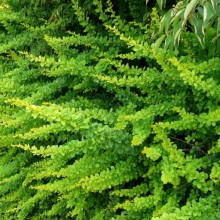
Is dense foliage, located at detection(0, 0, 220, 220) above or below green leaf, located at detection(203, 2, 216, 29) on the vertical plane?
below

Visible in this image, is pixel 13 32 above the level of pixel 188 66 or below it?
below

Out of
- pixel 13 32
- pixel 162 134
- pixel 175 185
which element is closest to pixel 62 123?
pixel 162 134

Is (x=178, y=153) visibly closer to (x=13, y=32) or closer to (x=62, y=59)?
(x=62, y=59)

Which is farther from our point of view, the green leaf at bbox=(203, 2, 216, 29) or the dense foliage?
the dense foliage

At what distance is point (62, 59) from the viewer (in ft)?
8.17

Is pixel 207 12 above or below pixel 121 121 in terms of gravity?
above

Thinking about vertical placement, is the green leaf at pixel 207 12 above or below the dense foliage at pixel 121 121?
above

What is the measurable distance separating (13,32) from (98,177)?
64.6 inches

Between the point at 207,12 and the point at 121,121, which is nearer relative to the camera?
the point at 207,12

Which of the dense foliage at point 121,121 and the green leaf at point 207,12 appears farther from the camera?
the dense foliage at point 121,121

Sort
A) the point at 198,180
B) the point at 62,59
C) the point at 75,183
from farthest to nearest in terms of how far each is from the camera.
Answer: the point at 62,59, the point at 75,183, the point at 198,180

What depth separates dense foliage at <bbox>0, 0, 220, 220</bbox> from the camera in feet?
6.00

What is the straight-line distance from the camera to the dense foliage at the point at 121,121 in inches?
72.0

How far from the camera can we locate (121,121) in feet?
6.59
